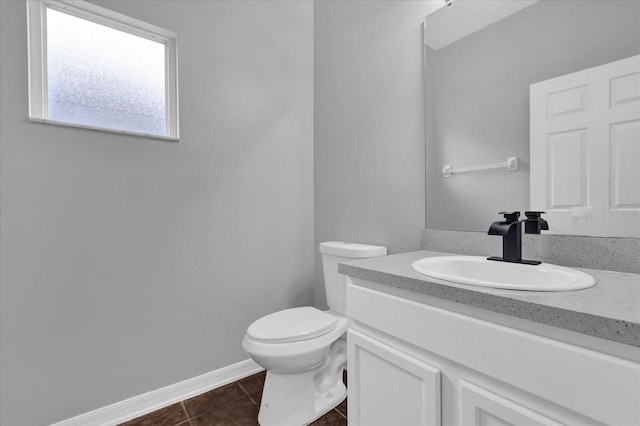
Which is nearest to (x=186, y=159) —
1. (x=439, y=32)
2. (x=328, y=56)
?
(x=328, y=56)

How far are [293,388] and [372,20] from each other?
2.01m

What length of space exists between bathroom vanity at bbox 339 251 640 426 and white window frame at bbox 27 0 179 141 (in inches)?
53.7

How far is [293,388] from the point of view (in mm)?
1386

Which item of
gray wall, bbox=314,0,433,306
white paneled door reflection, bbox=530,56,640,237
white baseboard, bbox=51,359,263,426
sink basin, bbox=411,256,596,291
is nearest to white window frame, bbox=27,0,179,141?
gray wall, bbox=314,0,433,306

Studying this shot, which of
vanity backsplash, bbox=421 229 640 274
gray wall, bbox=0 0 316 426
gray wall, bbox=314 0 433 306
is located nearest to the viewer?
vanity backsplash, bbox=421 229 640 274

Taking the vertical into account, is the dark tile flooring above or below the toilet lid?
below

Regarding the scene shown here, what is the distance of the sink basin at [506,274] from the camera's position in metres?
0.70

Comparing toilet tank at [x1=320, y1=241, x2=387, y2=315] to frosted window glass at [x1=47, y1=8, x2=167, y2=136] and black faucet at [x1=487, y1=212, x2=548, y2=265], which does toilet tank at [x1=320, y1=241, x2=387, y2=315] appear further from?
frosted window glass at [x1=47, y1=8, x2=167, y2=136]

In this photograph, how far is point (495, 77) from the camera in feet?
3.91

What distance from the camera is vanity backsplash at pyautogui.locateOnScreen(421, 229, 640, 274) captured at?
0.87m

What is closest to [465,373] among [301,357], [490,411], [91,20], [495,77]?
[490,411]

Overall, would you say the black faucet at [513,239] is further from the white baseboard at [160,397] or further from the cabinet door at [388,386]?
the white baseboard at [160,397]

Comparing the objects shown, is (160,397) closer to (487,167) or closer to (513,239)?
(513,239)

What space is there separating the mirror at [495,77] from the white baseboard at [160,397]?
4.74 feet
